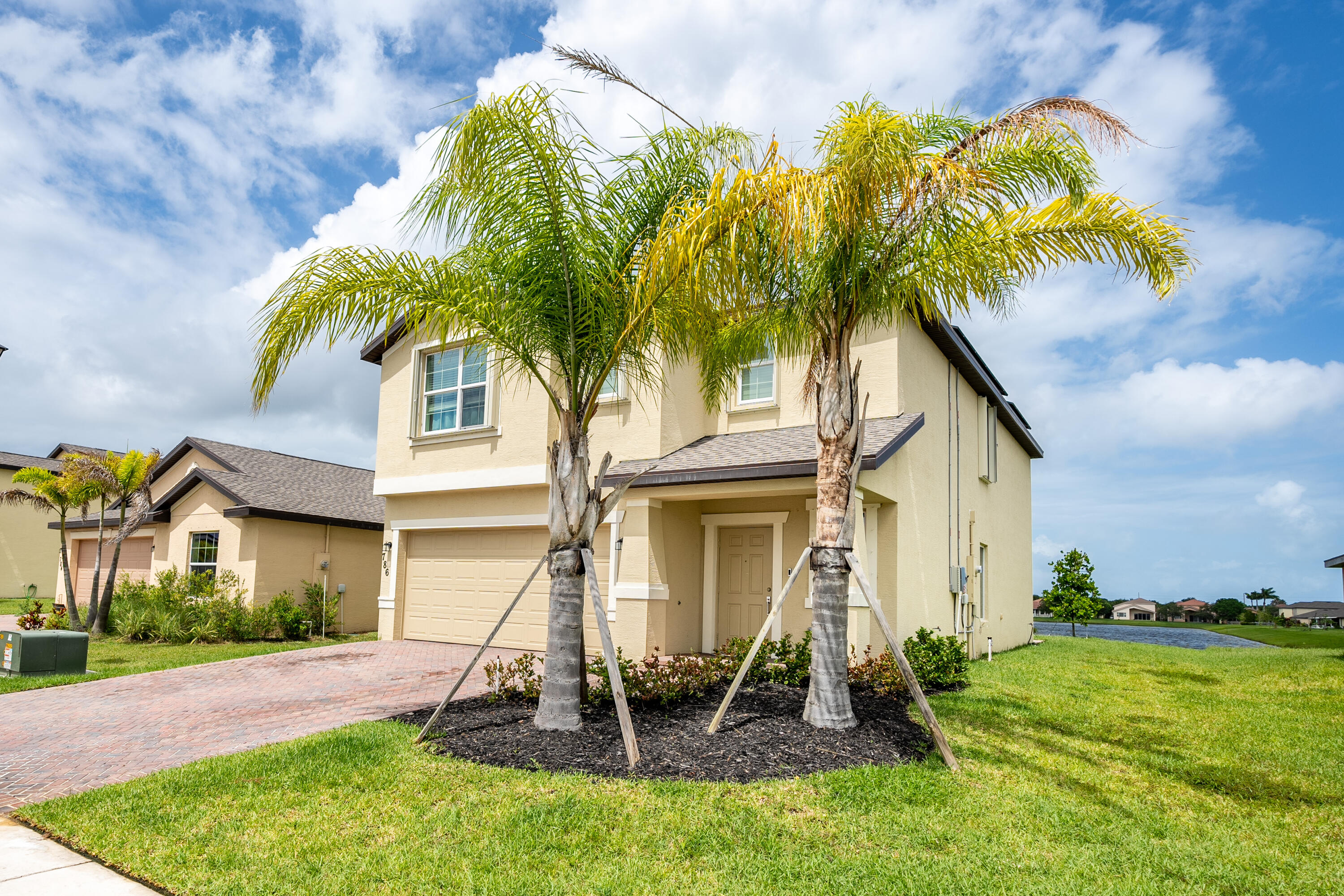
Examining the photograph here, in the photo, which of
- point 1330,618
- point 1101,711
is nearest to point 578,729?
point 1101,711

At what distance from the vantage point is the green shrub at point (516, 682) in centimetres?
847

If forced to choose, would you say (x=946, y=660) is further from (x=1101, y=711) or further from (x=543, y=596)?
(x=543, y=596)

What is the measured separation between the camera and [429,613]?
15711 mm

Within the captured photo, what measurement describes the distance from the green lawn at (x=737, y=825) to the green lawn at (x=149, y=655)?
638cm

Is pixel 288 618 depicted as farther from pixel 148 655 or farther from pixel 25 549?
pixel 25 549

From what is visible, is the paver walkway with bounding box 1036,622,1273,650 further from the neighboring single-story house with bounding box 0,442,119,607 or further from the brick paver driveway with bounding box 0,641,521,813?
the neighboring single-story house with bounding box 0,442,119,607

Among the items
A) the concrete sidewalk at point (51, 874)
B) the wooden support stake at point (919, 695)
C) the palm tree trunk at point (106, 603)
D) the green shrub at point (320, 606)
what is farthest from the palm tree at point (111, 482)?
the wooden support stake at point (919, 695)

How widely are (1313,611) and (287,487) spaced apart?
210 ft

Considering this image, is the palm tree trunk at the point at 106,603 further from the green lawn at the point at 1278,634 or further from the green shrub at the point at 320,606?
the green lawn at the point at 1278,634

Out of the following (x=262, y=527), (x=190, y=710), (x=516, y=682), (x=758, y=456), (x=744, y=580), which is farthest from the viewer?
(x=262, y=527)

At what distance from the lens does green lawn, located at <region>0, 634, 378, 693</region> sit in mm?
10906

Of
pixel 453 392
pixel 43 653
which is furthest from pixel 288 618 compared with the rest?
pixel 453 392

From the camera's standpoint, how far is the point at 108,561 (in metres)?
23.7

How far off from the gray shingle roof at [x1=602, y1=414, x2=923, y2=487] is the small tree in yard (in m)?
16.0
